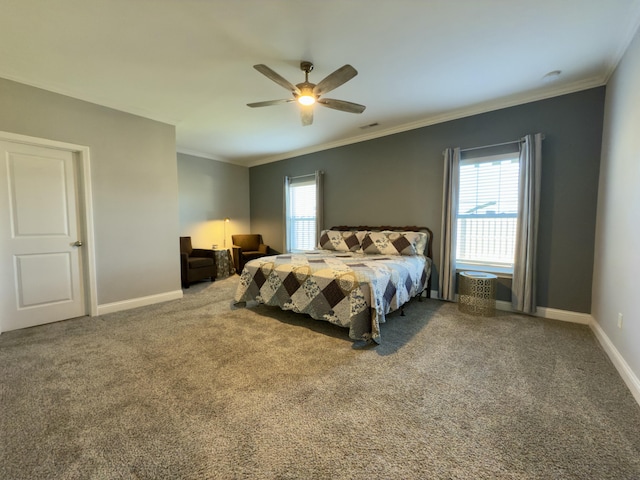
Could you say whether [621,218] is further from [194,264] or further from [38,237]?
[38,237]

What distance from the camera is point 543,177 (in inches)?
127

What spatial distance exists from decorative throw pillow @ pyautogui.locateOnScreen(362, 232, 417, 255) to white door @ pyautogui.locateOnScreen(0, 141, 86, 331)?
12.5 ft

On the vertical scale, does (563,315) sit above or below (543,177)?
below

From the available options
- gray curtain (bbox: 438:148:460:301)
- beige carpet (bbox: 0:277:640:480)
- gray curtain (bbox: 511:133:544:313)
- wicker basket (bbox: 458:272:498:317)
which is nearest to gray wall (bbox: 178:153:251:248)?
beige carpet (bbox: 0:277:640:480)

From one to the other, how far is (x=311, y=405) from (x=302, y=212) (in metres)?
4.47

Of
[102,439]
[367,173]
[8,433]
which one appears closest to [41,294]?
[8,433]

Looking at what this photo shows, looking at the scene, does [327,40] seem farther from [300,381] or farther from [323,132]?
[300,381]

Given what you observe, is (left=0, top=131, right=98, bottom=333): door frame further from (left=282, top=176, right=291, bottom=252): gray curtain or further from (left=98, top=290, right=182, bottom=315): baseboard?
(left=282, top=176, right=291, bottom=252): gray curtain

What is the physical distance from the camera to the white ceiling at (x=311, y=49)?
197 cm

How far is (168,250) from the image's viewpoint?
405 centimetres

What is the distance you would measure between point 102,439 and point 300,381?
114 centimetres

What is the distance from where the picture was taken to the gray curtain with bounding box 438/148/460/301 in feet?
12.4

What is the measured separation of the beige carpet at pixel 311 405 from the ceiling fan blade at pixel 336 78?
236 centimetres

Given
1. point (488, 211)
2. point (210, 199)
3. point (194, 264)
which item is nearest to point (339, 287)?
A: point (488, 211)
